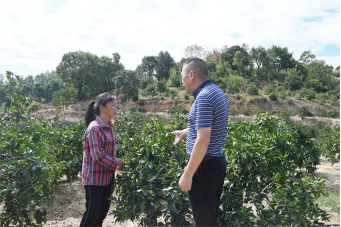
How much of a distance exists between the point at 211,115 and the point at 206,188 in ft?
1.73

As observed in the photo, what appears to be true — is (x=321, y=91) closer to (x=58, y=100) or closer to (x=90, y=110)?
(x=58, y=100)

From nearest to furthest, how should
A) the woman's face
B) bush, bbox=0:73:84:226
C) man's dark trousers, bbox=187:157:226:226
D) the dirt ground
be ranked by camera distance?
man's dark trousers, bbox=187:157:226:226 < bush, bbox=0:73:84:226 < the woman's face < the dirt ground

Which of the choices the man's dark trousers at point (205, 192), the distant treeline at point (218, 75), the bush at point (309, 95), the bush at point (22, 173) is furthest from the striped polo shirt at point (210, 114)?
the bush at point (309, 95)


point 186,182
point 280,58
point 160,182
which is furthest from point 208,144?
point 280,58

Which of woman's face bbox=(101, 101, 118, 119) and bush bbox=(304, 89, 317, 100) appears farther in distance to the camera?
bush bbox=(304, 89, 317, 100)

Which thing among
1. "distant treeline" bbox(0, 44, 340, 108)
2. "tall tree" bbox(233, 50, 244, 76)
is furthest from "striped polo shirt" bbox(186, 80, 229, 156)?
"tall tree" bbox(233, 50, 244, 76)

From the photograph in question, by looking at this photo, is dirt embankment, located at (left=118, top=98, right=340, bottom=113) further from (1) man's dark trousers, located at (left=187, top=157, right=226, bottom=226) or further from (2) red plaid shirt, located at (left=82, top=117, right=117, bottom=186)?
(1) man's dark trousers, located at (left=187, top=157, right=226, bottom=226)

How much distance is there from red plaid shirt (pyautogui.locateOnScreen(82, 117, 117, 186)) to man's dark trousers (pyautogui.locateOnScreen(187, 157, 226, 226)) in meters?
0.89

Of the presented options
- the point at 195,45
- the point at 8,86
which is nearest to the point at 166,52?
the point at 195,45

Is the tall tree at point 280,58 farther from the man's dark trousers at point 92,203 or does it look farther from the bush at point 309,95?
the man's dark trousers at point 92,203

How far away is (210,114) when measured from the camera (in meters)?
1.81

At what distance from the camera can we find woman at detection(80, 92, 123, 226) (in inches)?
94.7

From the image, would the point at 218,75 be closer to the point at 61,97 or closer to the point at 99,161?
the point at 61,97

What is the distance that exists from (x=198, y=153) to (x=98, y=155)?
104 cm
